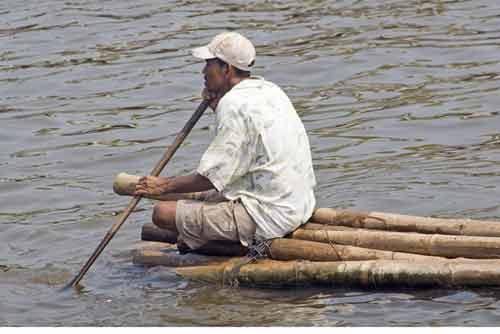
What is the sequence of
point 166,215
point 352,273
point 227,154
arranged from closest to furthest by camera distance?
point 352,273, point 227,154, point 166,215

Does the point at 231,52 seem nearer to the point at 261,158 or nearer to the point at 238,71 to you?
the point at 238,71

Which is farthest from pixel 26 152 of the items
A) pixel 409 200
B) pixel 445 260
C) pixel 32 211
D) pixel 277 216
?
pixel 445 260

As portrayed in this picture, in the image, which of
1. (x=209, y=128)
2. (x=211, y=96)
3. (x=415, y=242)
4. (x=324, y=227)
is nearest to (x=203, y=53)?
(x=211, y=96)

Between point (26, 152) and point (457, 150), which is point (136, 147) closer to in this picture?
point (26, 152)

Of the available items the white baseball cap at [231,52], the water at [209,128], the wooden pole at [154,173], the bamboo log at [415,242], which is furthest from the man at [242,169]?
the water at [209,128]

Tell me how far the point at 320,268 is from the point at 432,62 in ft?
22.3

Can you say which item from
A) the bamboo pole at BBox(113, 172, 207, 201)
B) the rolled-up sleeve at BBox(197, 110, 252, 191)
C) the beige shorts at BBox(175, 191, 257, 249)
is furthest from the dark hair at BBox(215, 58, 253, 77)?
the bamboo pole at BBox(113, 172, 207, 201)

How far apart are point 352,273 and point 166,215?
1.24 metres

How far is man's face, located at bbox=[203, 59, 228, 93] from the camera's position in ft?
24.7

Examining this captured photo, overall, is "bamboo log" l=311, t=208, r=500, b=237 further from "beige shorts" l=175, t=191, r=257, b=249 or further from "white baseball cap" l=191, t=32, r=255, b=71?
"white baseball cap" l=191, t=32, r=255, b=71

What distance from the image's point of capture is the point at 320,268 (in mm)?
7266

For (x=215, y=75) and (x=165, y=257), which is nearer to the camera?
(x=215, y=75)

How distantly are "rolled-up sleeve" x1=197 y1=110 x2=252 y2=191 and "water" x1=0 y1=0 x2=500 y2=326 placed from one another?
2.35 ft

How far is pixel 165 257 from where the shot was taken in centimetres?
800
